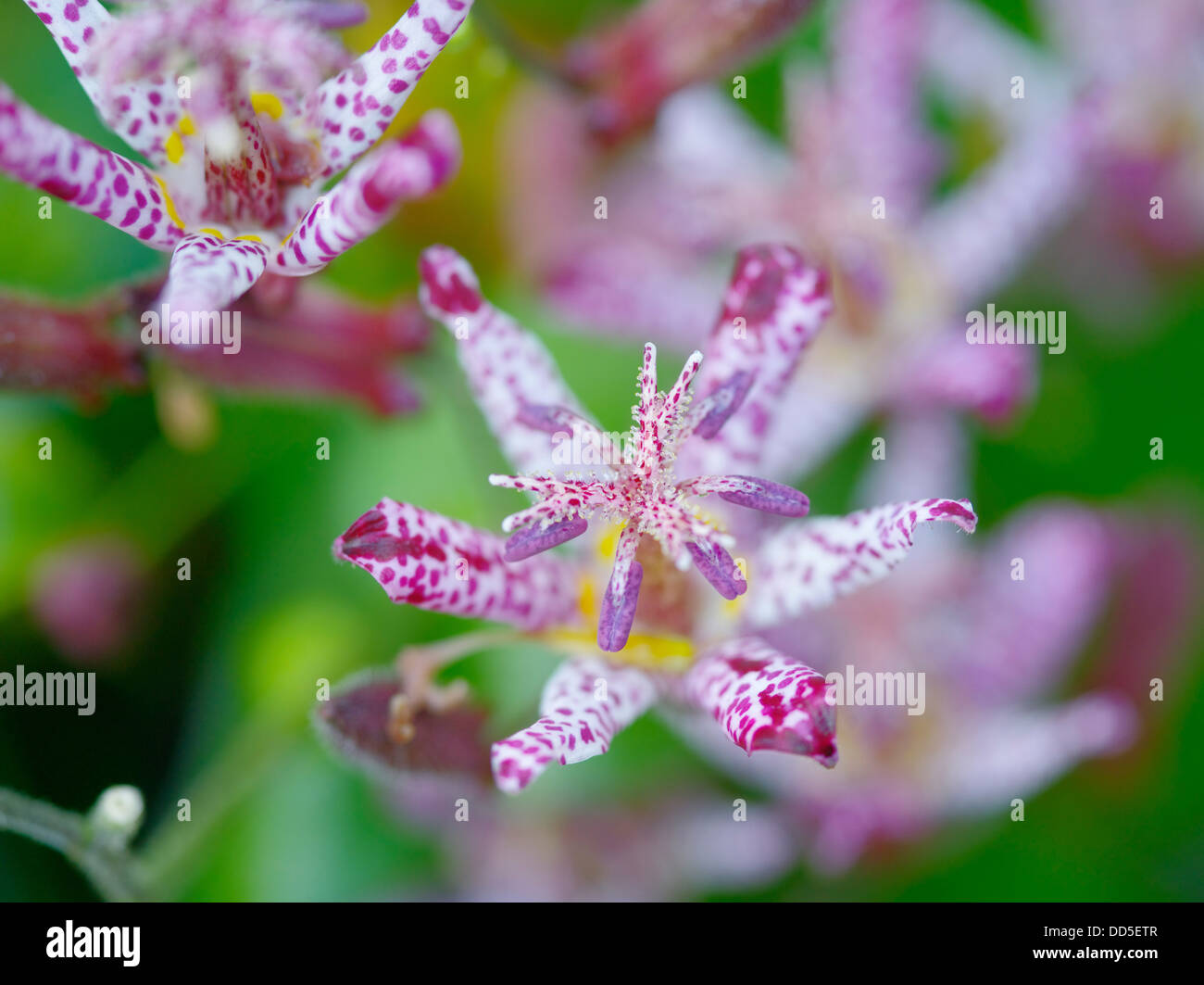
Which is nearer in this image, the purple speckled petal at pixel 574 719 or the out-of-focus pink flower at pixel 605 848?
the purple speckled petal at pixel 574 719

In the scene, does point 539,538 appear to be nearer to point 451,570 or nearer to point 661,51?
point 451,570

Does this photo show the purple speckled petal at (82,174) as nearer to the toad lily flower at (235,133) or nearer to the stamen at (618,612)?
the toad lily flower at (235,133)

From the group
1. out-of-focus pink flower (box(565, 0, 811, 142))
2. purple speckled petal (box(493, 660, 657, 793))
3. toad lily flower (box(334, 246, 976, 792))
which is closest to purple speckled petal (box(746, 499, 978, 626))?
toad lily flower (box(334, 246, 976, 792))

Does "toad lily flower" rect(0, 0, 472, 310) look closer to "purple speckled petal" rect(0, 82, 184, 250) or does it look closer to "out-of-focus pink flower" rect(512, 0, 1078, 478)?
"purple speckled petal" rect(0, 82, 184, 250)

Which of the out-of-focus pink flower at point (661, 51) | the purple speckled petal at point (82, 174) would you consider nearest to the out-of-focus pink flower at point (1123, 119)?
the out-of-focus pink flower at point (661, 51)

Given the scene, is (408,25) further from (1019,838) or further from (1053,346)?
(1019,838)

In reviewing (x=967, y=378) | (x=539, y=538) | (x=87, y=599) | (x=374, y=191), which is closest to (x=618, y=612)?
(x=539, y=538)
